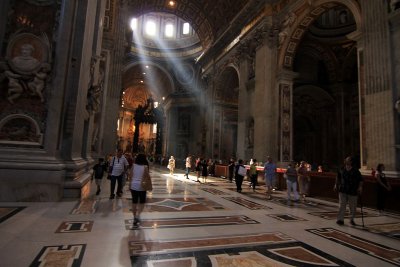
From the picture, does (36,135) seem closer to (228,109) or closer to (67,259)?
(67,259)

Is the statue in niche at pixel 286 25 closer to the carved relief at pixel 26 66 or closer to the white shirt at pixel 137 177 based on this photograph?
the carved relief at pixel 26 66

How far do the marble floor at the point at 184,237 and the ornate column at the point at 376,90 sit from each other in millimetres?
2725

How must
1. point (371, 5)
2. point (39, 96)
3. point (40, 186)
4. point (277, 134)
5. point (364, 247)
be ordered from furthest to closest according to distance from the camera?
point (277, 134), point (371, 5), point (39, 96), point (40, 186), point (364, 247)

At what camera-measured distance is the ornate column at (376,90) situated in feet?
25.7

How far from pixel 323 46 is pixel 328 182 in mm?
12137

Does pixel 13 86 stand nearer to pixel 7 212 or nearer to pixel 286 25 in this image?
pixel 7 212

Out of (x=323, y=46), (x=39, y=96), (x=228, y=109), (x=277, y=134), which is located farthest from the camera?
(x=228, y=109)

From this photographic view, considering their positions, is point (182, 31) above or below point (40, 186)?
above

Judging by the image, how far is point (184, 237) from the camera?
3.74 metres

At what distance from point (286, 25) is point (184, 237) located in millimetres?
13113

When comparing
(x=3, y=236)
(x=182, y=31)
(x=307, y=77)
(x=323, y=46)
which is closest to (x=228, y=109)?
(x=307, y=77)

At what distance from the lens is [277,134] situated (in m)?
13.7

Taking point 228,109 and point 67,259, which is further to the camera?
point 228,109

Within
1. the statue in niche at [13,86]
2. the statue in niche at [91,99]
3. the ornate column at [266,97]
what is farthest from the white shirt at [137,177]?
the ornate column at [266,97]
